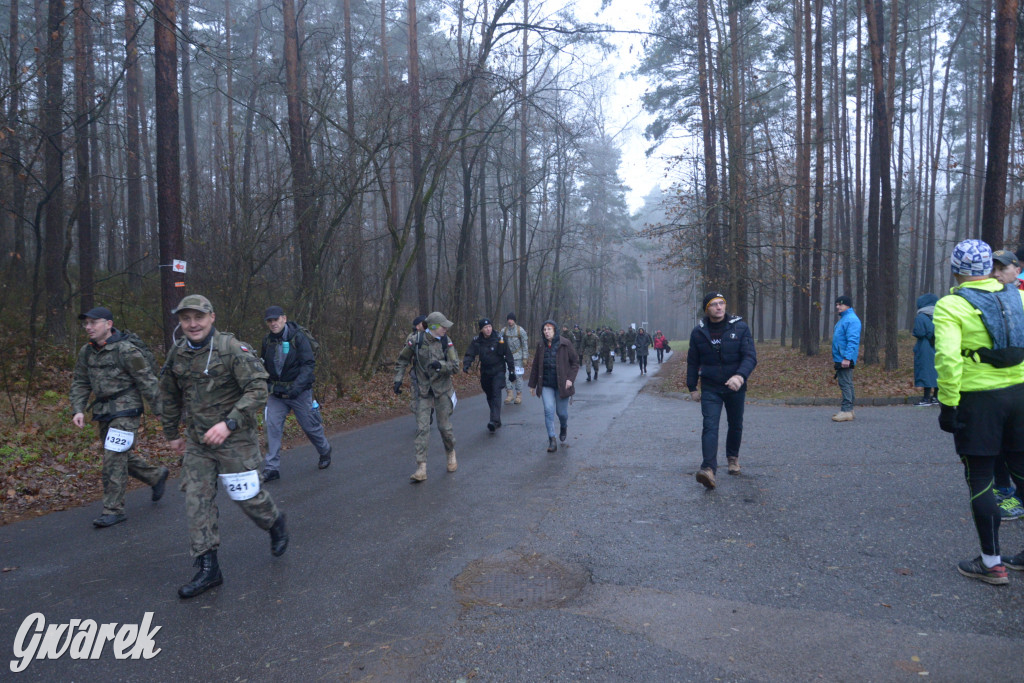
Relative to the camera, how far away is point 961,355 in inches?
172

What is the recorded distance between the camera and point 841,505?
246 inches

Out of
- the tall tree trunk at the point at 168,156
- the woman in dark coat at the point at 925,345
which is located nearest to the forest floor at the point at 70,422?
the woman in dark coat at the point at 925,345

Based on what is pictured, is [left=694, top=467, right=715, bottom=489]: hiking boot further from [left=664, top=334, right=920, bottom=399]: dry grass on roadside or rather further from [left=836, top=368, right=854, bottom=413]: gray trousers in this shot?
[left=664, top=334, right=920, bottom=399]: dry grass on roadside

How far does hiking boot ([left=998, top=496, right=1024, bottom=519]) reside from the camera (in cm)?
557

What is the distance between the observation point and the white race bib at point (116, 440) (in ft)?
21.1

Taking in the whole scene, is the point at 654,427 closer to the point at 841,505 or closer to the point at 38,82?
the point at 841,505

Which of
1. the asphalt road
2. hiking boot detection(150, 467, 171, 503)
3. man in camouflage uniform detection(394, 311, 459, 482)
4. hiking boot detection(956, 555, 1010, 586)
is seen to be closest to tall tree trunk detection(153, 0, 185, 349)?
the asphalt road

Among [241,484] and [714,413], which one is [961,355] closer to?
[714,413]

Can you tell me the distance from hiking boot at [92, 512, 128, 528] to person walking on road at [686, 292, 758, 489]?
18.5 ft

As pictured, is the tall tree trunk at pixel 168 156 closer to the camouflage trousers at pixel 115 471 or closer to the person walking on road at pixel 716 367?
the camouflage trousers at pixel 115 471

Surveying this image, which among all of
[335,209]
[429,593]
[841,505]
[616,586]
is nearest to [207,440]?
[429,593]

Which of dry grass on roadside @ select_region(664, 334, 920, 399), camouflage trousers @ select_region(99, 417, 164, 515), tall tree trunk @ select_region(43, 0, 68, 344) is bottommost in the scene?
dry grass on roadside @ select_region(664, 334, 920, 399)

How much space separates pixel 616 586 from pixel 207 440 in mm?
2894

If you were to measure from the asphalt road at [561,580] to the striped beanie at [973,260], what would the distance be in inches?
78.3
